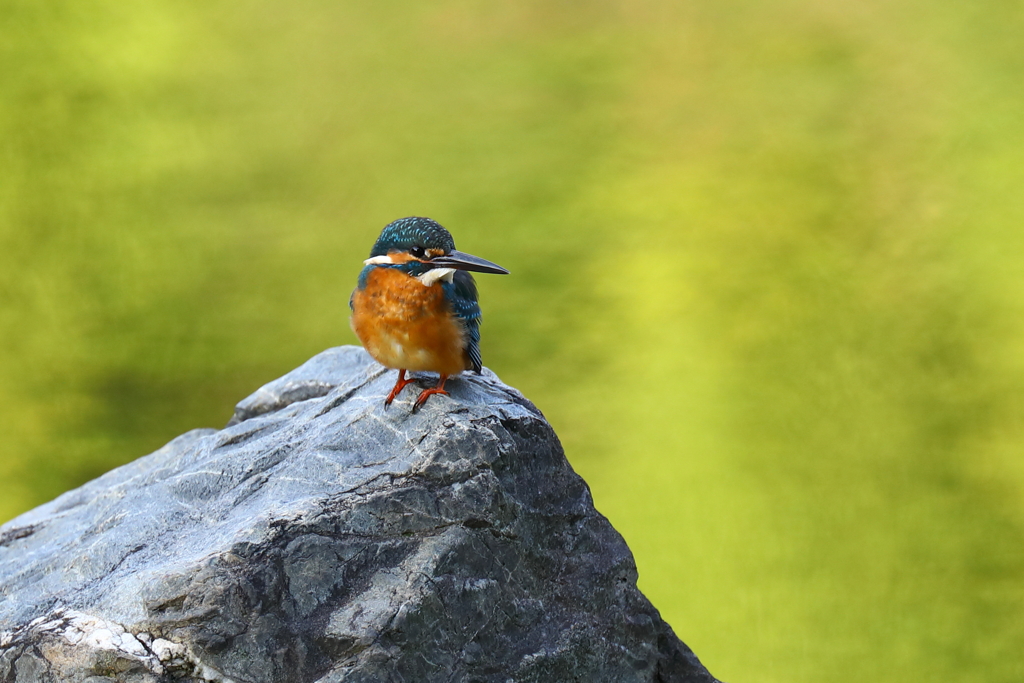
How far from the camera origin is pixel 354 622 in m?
1.91

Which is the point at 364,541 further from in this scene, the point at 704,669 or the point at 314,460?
the point at 704,669

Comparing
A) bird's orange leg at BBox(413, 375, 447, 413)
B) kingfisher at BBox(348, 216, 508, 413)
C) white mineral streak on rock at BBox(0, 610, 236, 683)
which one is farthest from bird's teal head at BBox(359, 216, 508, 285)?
white mineral streak on rock at BBox(0, 610, 236, 683)

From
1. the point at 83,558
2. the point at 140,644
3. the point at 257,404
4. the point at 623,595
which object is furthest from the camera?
the point at 257,404

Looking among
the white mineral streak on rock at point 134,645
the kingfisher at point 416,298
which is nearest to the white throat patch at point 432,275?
the kingfisher at point 416,298

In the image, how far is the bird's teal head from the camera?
2.01m

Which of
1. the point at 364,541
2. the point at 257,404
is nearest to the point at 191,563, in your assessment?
the point at 364,541

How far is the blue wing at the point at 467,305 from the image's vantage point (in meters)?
2.06

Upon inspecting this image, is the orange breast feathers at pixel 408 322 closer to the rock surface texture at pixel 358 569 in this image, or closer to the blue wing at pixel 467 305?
the blue wing at pixel 467 305

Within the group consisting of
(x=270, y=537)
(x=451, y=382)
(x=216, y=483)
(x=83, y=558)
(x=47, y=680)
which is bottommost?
(x=47, y=680)

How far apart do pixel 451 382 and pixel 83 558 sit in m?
0.89

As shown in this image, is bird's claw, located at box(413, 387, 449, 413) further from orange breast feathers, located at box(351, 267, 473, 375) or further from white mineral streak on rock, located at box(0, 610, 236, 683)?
white mineral streak on rock, located at box(0, 610, 236, 683)

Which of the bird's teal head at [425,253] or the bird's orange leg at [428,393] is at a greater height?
the bird's teal head at [425,253]

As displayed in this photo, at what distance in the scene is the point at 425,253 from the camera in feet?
6.63

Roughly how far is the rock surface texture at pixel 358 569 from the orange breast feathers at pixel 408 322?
15cm
